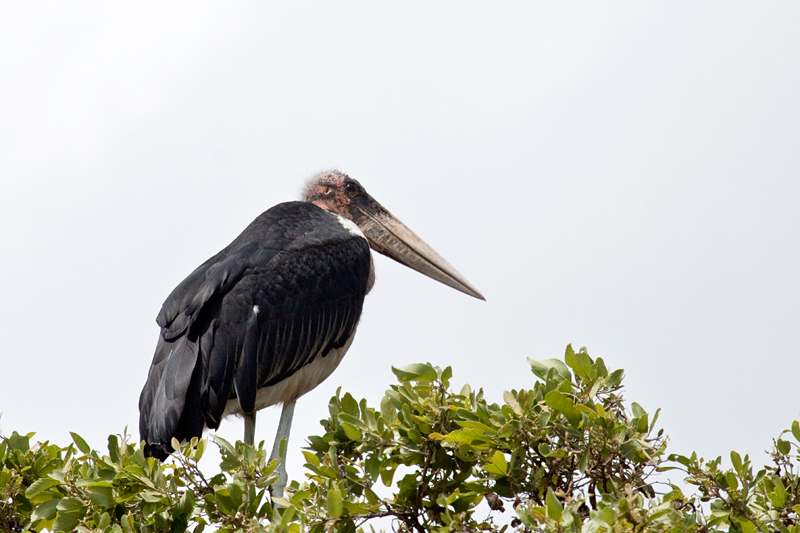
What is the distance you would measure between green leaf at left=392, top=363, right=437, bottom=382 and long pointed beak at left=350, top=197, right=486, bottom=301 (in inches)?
161

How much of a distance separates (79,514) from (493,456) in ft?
5.47

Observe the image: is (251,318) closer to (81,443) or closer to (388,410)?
(81,443)

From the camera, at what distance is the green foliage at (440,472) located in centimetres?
321

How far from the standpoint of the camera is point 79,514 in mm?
3686

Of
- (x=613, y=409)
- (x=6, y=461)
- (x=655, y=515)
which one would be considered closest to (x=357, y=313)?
(x=6, y=461)

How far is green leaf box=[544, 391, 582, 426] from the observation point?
322 cm

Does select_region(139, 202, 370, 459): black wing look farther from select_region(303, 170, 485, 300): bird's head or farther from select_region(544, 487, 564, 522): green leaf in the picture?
select_region(544, 487, 564, 522): green leaf

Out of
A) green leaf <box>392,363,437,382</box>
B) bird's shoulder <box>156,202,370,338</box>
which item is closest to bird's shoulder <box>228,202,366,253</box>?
bird's shoulder <box>156,202,370,338</box>

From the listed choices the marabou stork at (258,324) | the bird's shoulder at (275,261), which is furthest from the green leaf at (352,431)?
the bird's shoulder at (275,261)

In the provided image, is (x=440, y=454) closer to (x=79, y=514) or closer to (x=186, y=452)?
(x=186, y=452)

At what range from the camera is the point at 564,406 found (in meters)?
3.23

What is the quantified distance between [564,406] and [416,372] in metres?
0.68

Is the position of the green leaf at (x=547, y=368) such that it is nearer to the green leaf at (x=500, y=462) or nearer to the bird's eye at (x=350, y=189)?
the green leaf at (x=500, y=462)

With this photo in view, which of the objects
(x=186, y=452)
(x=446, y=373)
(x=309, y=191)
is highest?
(x=309, y=191)
